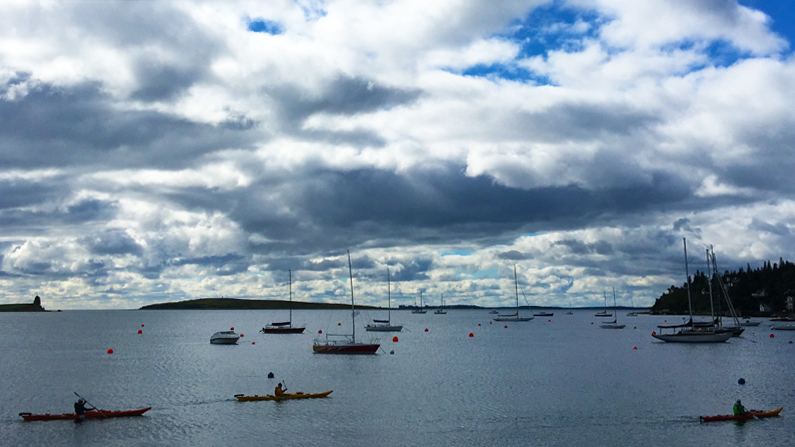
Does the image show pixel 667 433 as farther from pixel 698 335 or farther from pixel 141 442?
pixel 698 335

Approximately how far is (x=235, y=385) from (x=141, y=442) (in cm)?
2618

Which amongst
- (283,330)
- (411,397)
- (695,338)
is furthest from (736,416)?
(283,330)

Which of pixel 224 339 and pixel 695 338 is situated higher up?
pixel 224 339

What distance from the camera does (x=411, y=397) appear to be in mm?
61906

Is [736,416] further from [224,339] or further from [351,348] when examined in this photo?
[224,339]

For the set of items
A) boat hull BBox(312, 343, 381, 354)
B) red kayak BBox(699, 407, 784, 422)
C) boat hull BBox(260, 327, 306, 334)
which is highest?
boat hull BBox(260, 327, 306, 334)

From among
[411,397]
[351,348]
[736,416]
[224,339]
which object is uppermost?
[224,339]

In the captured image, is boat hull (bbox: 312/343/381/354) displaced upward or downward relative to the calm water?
upward

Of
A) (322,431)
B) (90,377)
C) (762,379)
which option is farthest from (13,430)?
(762,379)

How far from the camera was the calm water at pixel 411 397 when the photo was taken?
45.0 m

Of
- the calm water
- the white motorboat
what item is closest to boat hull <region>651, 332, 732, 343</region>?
the calm water

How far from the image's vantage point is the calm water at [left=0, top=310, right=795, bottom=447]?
45.0m

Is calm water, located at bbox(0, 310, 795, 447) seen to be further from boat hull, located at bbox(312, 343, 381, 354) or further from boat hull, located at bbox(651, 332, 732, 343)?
boat hull, located at bbox(651, 332, 732, 343)

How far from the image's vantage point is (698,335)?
411ft
